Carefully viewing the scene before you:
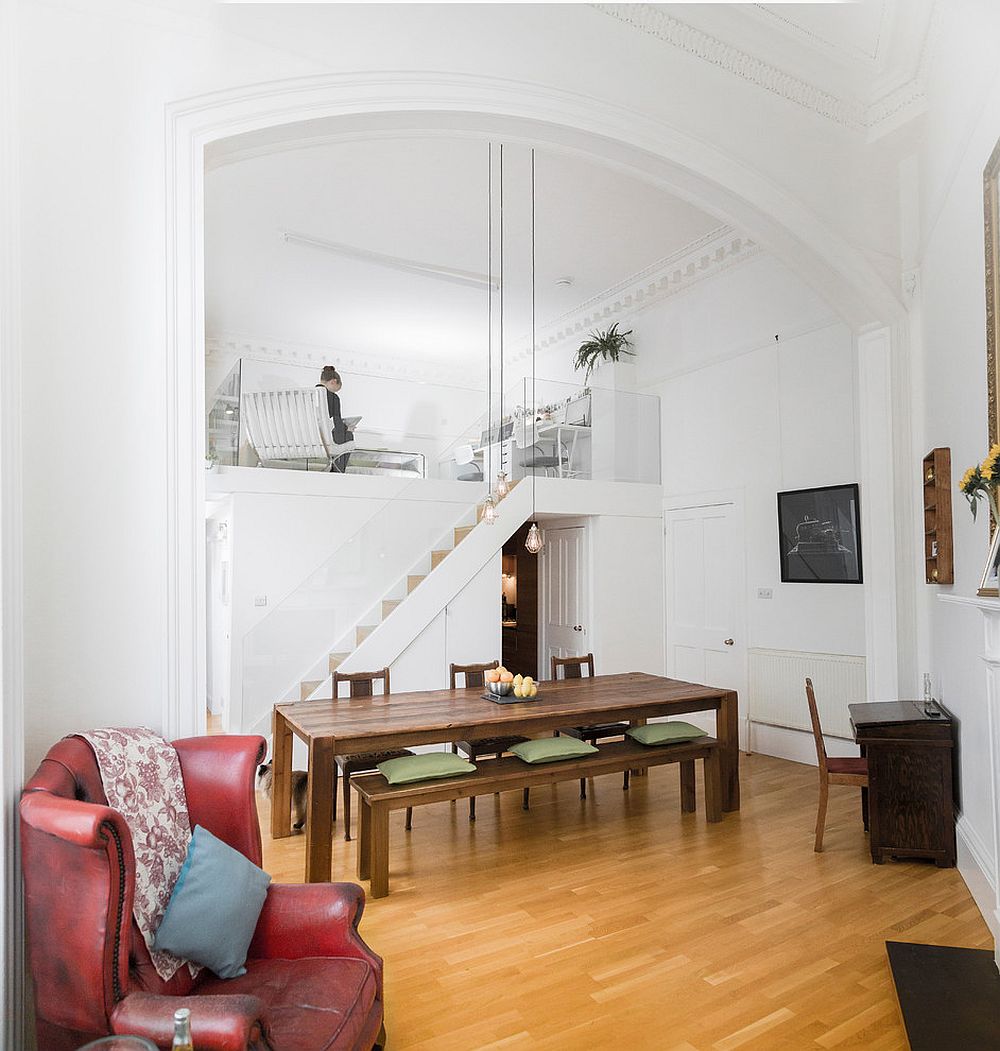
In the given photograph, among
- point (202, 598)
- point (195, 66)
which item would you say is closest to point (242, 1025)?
point (202, 598)

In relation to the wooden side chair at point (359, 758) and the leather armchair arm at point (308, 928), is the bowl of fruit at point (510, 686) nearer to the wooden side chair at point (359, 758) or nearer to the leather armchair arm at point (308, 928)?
the wooden side chair at point (359, 758)

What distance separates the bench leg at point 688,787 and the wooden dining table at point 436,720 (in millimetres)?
196

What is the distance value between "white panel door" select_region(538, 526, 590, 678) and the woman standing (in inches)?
93.7

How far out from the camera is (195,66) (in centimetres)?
285

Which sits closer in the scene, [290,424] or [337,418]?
[290,424]

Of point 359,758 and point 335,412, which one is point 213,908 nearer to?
point 359,758

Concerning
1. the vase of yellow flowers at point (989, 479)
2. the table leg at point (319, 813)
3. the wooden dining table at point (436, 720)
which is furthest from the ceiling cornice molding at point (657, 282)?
the table leg at point (319, 813)

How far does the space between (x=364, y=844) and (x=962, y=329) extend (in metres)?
3.87

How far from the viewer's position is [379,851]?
12.1 feet

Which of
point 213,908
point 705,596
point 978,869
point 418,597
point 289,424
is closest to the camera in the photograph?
point 213,908

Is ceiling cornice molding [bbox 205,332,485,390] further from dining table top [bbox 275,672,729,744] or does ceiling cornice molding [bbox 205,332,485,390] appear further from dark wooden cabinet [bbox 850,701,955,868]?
dark wooden cabinet [bbox 850,701,955,868]

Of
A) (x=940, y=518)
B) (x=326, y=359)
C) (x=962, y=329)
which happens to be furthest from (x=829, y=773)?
(x=326, y=359)

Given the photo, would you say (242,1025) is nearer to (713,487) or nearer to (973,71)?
Result: (973,71)

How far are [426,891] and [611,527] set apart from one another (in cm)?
431
